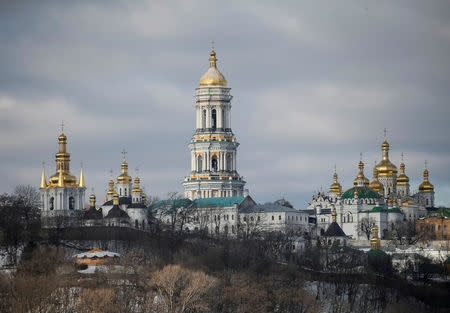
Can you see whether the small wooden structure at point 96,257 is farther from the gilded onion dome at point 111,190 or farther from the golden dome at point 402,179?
the golden dome at point 402,179

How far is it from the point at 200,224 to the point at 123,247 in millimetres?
19997

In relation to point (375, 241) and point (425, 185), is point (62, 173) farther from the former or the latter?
point (425, 185)

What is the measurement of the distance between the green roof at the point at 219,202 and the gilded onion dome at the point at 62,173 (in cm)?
1046

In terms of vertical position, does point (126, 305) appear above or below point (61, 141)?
below

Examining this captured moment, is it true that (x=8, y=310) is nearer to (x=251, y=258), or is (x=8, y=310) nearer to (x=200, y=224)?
(x=251, y=258)

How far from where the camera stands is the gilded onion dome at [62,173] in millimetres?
131625

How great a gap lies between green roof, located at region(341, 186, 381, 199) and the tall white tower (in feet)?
25.0

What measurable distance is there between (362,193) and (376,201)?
1.15 metres

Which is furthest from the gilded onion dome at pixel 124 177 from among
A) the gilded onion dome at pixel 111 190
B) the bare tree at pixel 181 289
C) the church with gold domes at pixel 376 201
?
the bare tree at pixel 181 289

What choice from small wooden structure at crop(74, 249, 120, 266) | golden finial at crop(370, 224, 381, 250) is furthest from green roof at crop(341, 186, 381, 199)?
small wooden structure at crop(74, 249, 120, 266)

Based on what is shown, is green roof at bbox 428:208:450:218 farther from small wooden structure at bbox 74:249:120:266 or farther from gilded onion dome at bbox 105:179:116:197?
small wooden structure at bbox 74:249:120:266

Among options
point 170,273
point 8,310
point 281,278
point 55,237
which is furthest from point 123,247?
point 8,310

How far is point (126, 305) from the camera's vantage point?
292 ft

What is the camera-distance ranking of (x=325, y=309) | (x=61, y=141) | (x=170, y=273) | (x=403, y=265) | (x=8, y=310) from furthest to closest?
(x=61, y=141)
(x=403, y=265)
(x=325, y=309)
(x=170, y=273)
(x=8, y=310)
